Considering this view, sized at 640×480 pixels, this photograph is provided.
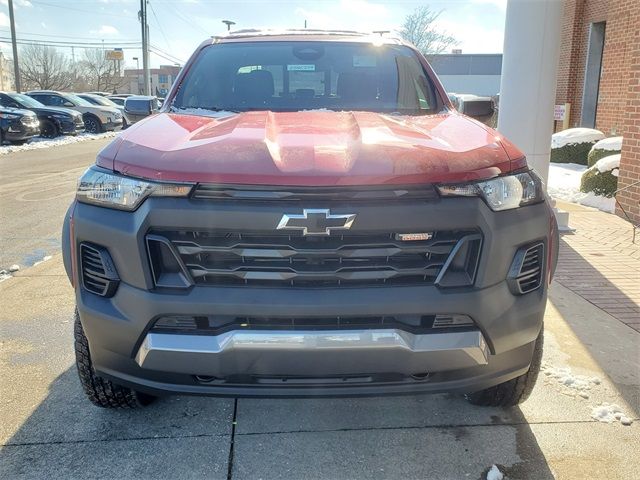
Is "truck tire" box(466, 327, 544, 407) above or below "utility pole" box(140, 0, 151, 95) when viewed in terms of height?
A: below

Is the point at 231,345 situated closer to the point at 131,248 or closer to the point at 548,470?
the point at 131,248

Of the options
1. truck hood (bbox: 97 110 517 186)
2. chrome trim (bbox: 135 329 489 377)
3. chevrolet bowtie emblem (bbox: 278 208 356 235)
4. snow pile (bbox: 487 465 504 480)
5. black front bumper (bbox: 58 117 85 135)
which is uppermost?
truck hood (bbox: 97 110 517 186)

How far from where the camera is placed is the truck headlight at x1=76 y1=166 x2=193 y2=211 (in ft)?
6.77

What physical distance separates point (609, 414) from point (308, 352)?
1.72 metres

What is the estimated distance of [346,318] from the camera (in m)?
2.05

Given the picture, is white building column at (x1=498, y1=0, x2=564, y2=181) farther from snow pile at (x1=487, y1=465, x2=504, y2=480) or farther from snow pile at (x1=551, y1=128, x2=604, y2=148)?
snow pile at (x1=551, y1=128, x2=604, y2=148)

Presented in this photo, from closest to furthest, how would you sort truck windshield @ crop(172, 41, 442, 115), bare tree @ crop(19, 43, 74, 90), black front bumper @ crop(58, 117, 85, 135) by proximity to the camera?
truck windshield @ crop(172, 41, 442, 115) < black front bumper @ crop(58, 117, 85, 135) < bare tree @ crop(19, 43, 74, 90)

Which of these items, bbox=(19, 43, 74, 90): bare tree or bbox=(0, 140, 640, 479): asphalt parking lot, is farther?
bbox=(19, 43, 74, 90): bare tree

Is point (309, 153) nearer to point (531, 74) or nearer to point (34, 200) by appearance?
point (531, 74)

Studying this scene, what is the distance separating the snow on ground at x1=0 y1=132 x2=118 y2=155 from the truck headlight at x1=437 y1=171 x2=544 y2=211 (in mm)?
16624

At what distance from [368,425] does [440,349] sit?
2.83 feet

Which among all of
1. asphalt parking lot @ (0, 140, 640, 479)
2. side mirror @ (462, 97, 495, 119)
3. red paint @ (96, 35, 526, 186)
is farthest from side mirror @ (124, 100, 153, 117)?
side mirror @ (462, 97, 495, 119)

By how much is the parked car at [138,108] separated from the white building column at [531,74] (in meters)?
4.15

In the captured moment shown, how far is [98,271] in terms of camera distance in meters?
2.13
